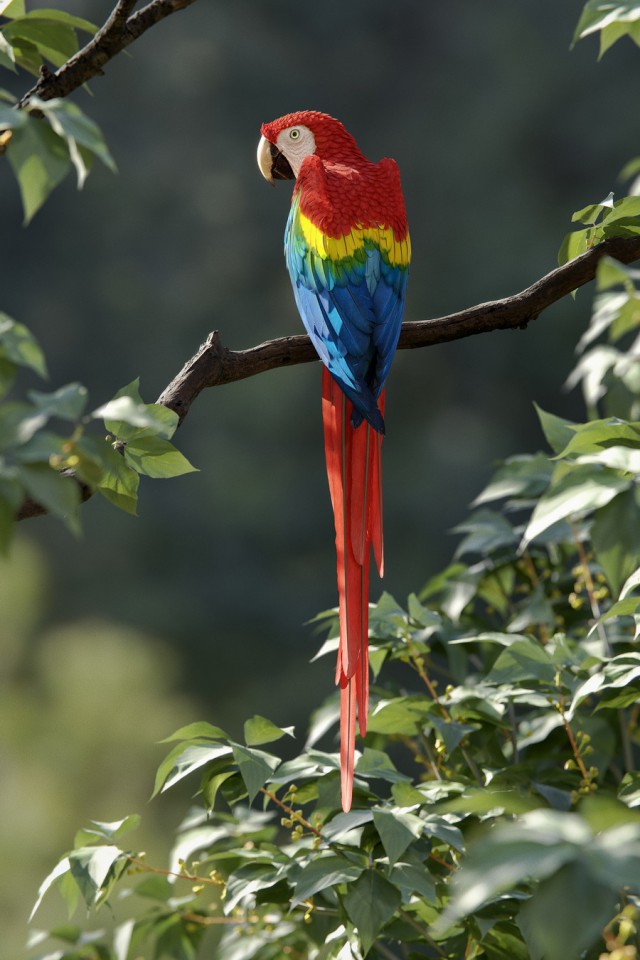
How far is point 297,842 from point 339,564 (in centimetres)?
18

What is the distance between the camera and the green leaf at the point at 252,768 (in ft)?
1.65

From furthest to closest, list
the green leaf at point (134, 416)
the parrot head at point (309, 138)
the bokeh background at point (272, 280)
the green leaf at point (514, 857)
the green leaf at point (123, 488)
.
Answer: the bokeh background at point (272, 280), the parrot head at point (309, 138), the green leaf at point (123, 488), the green leaf at point (134, 416), the green leaf at point (514, 857)

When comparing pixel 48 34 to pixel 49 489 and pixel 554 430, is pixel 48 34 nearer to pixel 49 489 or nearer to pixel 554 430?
pixel 49 489

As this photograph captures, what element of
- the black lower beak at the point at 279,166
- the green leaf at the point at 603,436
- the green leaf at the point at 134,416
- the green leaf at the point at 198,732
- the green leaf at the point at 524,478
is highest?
the black lower beak at the point at 279,166

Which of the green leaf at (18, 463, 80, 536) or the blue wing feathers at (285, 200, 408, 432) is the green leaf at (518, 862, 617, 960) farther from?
the blue wing feathers at (285, 200, 408, 432)

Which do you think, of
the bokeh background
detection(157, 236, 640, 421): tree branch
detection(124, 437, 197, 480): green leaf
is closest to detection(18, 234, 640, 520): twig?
detection(157, 236, 640, 421): tree branch

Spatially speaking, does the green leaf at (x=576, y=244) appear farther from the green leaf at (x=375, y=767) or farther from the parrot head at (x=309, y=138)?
the green leaf at (x=375, y=767)

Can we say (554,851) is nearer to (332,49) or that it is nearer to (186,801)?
(186,801)

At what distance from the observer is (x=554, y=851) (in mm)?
224

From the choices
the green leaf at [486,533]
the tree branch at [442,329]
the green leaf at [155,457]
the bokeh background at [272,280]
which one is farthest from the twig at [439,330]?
the bokeh background at [272,280]

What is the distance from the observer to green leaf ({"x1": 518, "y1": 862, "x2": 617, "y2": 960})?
222 mm

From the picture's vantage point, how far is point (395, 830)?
49cm

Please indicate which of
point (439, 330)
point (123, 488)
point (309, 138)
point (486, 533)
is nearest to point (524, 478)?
point (486, 533)

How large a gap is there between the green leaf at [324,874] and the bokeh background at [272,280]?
1.80 meters
